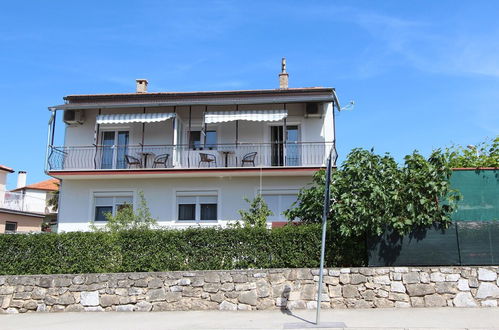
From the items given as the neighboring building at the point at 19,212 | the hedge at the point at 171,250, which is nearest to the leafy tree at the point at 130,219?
the hedge at the point at 171,250

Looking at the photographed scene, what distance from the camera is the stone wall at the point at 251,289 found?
9.95m

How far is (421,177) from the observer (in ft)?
34.3

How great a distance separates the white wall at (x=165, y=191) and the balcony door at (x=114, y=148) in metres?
0.96

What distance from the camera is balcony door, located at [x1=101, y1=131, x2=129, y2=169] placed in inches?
771

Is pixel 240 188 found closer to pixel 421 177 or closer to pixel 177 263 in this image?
pixel 177 263

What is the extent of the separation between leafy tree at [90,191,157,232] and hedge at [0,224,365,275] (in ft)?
11.0

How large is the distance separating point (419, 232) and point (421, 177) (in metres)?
1.30

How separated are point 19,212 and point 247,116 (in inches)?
724

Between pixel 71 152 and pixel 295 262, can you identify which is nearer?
pixel 295 262

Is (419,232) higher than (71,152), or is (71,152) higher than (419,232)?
(71,152)

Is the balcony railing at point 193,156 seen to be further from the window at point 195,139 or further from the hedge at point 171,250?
the hedge at point 171,250

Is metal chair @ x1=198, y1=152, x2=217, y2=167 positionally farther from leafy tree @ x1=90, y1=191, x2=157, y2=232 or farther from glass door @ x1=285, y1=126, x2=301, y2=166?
glass door @ x1=285, y1=126, x2=301, y2=166

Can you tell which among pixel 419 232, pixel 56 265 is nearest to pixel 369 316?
pixel 419 232

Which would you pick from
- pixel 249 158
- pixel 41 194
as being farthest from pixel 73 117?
pixel 41 194
